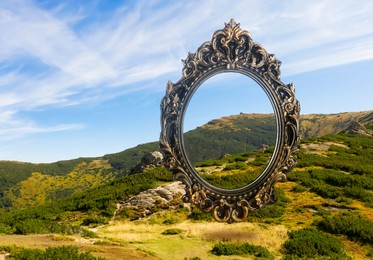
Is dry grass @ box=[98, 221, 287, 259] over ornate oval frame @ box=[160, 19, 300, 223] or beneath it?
beneath

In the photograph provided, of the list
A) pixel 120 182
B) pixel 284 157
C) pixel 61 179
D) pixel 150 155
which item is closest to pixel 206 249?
pixel 284 157

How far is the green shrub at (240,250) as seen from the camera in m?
14.5

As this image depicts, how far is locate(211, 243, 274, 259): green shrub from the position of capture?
14.5 metres

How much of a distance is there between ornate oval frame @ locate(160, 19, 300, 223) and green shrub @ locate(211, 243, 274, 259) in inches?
169

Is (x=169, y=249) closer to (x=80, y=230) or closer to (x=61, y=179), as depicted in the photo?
(x=80, y=230)

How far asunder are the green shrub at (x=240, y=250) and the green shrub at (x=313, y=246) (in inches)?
43.0

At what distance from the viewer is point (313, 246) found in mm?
15539

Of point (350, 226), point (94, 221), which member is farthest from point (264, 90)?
point (94, 221)

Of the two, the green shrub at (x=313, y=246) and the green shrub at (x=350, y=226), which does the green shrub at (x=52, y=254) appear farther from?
the green shrub at (x=350, y=226)

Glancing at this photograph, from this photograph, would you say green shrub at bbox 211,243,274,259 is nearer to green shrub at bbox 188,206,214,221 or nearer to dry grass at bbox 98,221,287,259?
dry grass at bbox 98,221,287,259

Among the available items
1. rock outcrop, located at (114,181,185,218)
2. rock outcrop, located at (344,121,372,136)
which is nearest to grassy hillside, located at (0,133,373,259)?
rock outcrop, located at (114,181,185,218)

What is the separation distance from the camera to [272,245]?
1617 centimetres

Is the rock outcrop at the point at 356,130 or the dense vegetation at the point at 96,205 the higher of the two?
the rock outcrop at the point at 356,130

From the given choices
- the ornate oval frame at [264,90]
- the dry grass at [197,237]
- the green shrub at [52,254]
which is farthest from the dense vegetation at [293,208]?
the ornate oval frame at [264,90]
